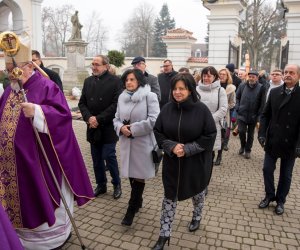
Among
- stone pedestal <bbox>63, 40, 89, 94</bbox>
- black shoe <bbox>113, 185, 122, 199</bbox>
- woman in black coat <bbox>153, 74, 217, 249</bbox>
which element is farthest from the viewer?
stone pedestal <bbox>63, 40, 89, 94</bbox>

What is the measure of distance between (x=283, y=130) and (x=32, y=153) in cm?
304

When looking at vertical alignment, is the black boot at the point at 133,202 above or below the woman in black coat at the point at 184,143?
below

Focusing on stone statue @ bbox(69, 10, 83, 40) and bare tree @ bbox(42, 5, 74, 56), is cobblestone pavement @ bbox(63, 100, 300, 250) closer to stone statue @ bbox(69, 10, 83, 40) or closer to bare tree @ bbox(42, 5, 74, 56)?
stone statue @ bbox(69, 10, 83, 40)

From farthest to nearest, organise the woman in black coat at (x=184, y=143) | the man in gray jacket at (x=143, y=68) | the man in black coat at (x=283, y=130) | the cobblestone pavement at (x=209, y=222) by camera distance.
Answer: the man in gray jacket at (x=143, y=68) → the man in black coat at (x=283, y=130) → the cobblestone pavement at (x=209, y=222) → the woman in black coat at (x=184, y=143)

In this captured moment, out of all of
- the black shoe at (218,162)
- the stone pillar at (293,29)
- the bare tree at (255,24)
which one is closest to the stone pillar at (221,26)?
the stone pillar at (293,29)

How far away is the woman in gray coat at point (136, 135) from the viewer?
4.08 metres

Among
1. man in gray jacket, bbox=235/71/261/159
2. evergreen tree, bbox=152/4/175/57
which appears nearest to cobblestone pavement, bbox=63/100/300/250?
man in gray jacket, bbox=235/71/261/159

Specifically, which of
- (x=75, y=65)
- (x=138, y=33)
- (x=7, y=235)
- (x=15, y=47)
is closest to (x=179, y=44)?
(x=75, y=65)

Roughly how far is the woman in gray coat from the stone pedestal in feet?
50.4

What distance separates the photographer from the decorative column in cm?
1464

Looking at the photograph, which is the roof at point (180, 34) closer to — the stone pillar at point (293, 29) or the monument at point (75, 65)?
the stone pillar at point (293, 29)

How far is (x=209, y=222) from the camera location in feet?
14.2

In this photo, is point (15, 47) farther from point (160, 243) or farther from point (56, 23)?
point (56, 23)

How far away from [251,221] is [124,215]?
5.26 feet
